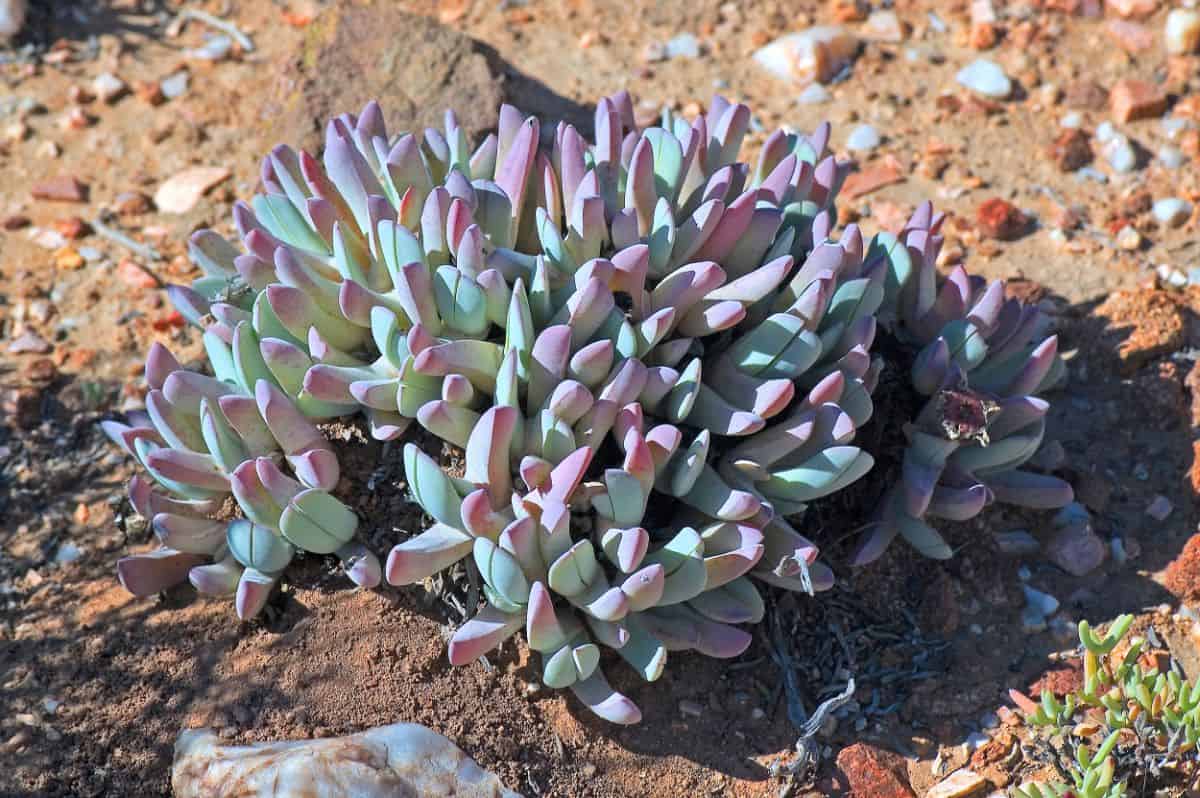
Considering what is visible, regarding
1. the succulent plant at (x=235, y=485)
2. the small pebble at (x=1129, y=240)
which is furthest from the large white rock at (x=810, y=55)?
the succulent plant at (x=235, y=485)

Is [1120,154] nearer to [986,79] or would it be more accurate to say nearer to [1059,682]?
[986,79]

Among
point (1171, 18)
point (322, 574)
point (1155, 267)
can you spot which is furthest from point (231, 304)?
point (1171, 18)

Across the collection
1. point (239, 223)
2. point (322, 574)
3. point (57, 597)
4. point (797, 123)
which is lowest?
point (57, 597)

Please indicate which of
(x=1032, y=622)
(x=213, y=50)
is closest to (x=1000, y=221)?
(x=1032, y=622)

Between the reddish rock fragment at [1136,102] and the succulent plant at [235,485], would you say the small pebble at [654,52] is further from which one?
the succulent plant at [235,485]

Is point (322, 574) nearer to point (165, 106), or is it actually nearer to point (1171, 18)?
point (165, 106)
